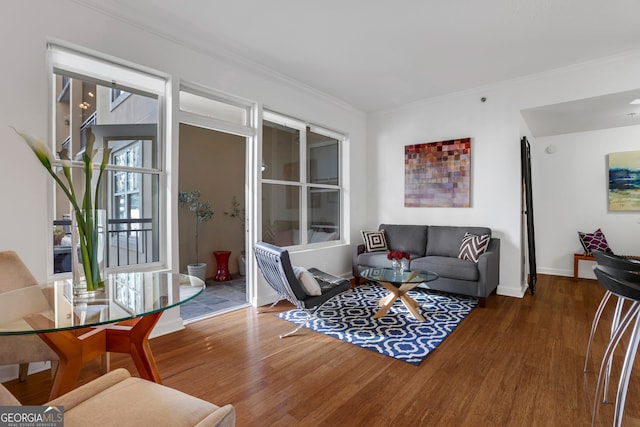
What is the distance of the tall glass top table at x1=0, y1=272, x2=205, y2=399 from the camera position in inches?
53.3

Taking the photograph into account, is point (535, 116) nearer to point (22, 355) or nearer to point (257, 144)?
point (257, 144)

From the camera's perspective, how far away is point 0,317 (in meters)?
1.39

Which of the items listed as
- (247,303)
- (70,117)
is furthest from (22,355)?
(247,303)

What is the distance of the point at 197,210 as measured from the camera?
516 centimetres

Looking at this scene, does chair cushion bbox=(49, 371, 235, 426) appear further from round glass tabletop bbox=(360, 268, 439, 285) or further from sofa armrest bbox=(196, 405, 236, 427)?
round glass tabletop bbox=(360, 268, 439, 285)

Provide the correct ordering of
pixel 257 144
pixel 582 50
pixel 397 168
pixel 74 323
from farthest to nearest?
pixel 397 168, pixel 257 144, pixel 582 50, pixel 74 323

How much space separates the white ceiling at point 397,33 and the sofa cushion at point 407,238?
218 cm

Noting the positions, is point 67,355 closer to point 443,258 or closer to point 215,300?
point 215,300

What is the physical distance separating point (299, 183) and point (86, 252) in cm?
315

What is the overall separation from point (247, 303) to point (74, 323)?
272cm

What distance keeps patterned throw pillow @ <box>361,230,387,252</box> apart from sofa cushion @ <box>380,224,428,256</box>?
15cm

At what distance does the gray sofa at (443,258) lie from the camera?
3844 millimetres

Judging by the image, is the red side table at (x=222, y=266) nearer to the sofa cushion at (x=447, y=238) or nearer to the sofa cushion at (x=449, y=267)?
the sofa cushion at (x=449, y=267)

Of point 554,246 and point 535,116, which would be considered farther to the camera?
point 554,246
